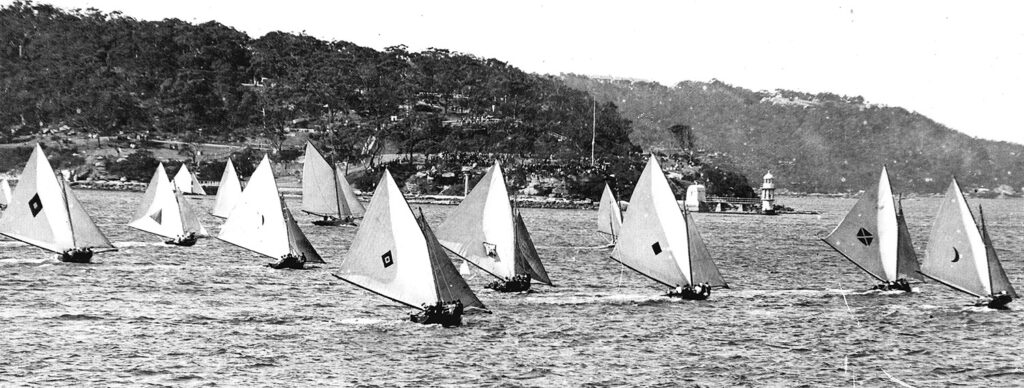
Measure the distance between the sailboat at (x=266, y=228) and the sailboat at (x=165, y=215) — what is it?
53.3 ft

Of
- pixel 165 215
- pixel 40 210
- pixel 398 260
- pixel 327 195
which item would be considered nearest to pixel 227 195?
pixel 327 195

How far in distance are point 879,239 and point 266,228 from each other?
34685 mm

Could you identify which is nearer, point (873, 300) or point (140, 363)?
point (140, 363)

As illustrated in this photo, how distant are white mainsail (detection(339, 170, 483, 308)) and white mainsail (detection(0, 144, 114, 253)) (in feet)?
80.9

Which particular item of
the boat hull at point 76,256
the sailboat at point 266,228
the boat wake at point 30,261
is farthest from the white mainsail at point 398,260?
the boat wake at point 30,261

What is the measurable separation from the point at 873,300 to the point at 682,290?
12.9 metres

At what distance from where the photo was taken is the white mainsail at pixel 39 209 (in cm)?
6562

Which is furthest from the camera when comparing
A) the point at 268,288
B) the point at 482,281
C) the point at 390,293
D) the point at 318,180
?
the point at 318,180

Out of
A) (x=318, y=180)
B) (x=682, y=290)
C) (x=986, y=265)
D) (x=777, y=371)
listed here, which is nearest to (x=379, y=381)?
(x=777, y=371)

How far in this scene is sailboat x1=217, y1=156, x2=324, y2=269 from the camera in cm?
6925

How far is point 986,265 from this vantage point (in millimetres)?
56531

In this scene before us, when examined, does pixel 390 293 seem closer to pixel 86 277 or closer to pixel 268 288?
pixel 268 288

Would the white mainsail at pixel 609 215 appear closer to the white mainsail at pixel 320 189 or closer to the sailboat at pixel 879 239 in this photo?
the white mainsail at pixel 320 189

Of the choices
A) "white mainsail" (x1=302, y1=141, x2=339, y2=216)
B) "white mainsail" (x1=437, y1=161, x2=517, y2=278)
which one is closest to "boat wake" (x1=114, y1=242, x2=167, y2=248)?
"white mainsail" (x1=302, y1=141, x2=339, y2=216)
